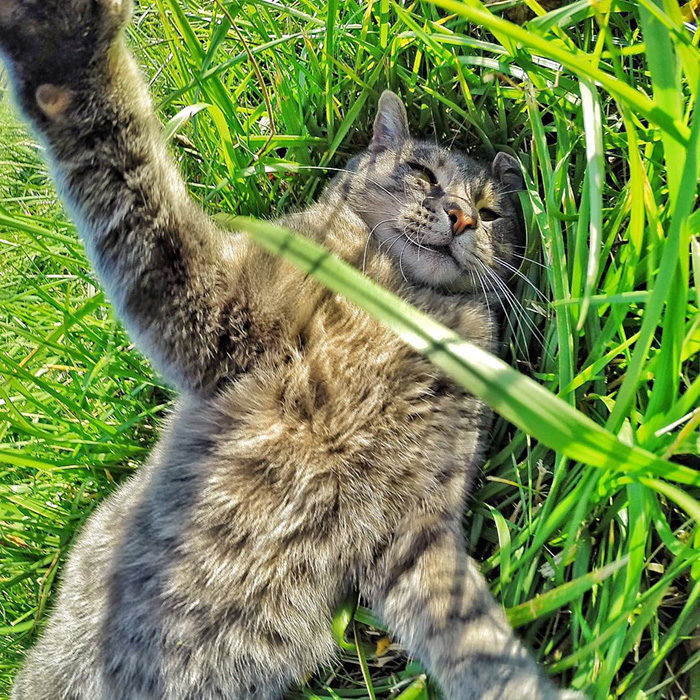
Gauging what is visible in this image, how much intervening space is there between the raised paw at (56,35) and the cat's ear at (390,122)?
67cm

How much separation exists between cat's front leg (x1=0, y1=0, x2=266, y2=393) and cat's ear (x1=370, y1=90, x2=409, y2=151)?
1.83ft

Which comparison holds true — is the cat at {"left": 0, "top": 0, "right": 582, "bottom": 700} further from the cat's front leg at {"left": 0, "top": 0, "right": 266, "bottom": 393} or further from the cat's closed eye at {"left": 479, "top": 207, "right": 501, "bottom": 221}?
the cat's closed eye at {"left": 479, "top": 207, "right": 501, "bottom": 221}

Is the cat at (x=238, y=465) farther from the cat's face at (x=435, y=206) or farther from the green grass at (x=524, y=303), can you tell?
the cat's face at (x=435, y=206)

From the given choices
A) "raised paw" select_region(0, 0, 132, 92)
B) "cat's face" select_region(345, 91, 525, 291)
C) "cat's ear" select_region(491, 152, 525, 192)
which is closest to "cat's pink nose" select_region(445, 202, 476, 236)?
"cat's face" select_region(345, 91, 525, 291)

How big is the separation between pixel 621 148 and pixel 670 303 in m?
0.63

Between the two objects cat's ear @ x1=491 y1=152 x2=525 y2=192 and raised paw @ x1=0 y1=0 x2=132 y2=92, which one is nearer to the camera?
raised paw @ x1=0 y1=0 x2=132 y2=92

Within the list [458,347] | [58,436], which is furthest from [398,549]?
[58,436]

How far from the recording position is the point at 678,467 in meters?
0.95

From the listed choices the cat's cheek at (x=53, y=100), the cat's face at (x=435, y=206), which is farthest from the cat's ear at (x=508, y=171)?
the cat's cheek at (x=53, y=100)

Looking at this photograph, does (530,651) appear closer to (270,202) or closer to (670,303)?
(670,303)

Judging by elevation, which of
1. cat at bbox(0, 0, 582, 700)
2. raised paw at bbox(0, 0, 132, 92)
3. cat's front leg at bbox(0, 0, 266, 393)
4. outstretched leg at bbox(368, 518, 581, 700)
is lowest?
outstretched leg at bbox(368, 518, 581, 700)

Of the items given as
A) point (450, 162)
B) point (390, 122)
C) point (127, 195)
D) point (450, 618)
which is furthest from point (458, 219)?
point (450, 618)

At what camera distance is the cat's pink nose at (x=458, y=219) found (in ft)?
4.83

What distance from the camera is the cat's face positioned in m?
1.49
